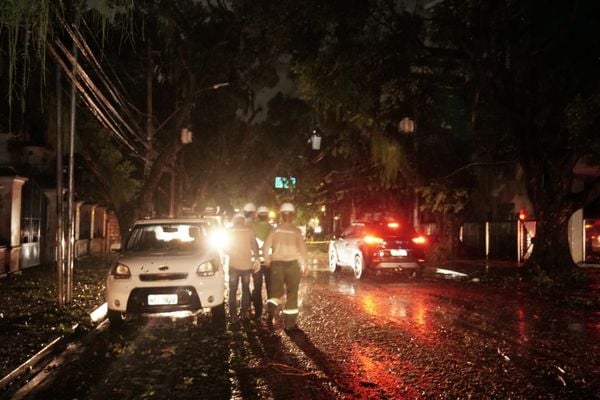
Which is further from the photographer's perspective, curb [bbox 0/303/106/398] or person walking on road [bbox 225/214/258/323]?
person walking on road [bbox 225/214/258/323]

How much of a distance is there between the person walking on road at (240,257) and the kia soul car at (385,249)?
675 cm

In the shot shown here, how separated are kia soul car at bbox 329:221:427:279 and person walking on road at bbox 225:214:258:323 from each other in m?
6.75

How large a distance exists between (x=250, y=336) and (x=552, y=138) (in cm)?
1199

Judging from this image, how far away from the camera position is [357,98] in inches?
668

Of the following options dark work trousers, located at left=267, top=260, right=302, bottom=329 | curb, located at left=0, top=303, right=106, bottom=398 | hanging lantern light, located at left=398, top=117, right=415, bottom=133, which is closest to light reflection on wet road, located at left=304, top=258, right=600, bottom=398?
dark work trousers, located at left=267, top=260, right=302, bottom=329

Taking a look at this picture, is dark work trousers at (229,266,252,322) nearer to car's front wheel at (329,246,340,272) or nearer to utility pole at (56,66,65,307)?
utility pole at (56,66,65,307)

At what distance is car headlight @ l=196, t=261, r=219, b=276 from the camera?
28.7 feet

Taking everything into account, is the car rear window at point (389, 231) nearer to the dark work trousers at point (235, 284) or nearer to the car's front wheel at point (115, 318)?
the dark work trousers at point (235, 284)

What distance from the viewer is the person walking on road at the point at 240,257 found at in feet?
31.1

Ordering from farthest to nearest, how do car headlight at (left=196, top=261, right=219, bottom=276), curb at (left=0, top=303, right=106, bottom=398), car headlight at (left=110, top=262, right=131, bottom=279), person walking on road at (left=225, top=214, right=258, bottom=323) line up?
person walking on road at (left=225, top=214, right=258, bottom=323) < car headlight at (left=196, top=261, right=219, bottom=276) < car headlight at (left=110, top=262, right=131, bottom=279) < curb at (left=0, top=303, right=106, bottom=398)

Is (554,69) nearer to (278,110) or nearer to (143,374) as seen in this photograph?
(143,374)

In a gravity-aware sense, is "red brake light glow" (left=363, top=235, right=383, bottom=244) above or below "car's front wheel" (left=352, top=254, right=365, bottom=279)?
above

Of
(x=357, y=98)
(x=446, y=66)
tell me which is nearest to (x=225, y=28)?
(x=357, y=98)

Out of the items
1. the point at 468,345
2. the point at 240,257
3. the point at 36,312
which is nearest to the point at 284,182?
the point at 36,312
